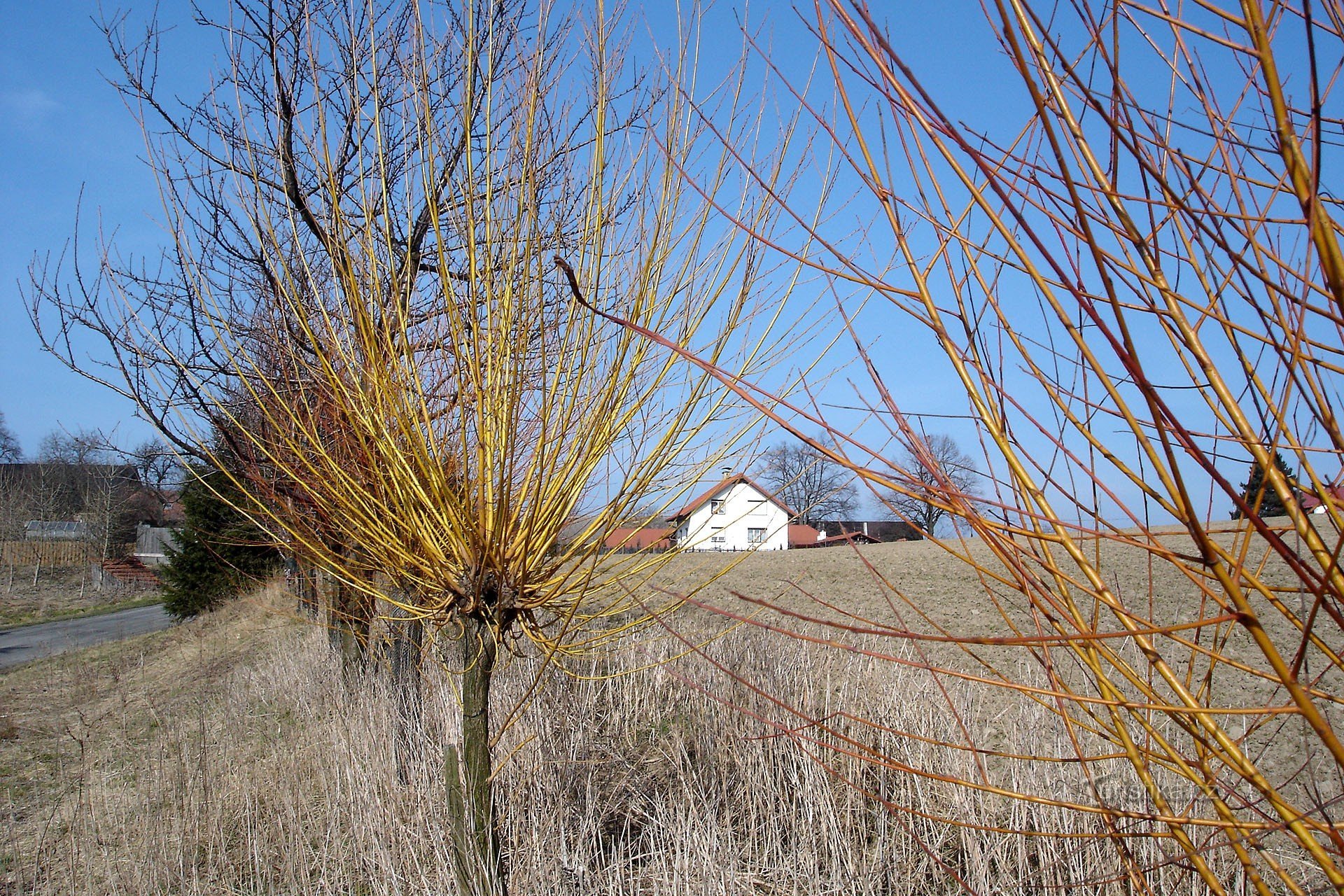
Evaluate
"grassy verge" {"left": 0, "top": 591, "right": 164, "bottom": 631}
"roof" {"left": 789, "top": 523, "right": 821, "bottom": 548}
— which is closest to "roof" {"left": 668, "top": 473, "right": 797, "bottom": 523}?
"grassy verge" {"left": 0, "top": 591, "right": 164, "bottom": 631}

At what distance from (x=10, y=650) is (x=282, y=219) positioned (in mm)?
14918

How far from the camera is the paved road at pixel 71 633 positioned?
486 inches

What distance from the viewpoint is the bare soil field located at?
20719 millimetres

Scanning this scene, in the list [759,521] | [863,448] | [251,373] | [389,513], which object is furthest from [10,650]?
[759,521]

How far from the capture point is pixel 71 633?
1259 centimetres

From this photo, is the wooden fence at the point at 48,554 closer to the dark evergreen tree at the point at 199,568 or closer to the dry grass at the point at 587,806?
the dark evergreen tree at the point at 199,568

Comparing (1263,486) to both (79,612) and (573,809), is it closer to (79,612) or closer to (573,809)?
(573,809)

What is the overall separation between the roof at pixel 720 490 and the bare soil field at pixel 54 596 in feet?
76.8

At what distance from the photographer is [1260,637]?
0.75 m

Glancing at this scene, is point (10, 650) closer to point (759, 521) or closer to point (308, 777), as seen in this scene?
point (308, 777)

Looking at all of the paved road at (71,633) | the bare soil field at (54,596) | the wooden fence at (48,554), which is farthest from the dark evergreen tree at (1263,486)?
the wooden fence at (48,554)

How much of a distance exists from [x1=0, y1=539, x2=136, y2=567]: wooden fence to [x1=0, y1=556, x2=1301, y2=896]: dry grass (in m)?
26.1

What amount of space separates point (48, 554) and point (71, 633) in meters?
18.0

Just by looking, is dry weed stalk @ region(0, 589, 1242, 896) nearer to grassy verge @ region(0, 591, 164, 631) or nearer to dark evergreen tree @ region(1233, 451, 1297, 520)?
dark evergreen tree @ region(1233, 451, 1297, 520)
